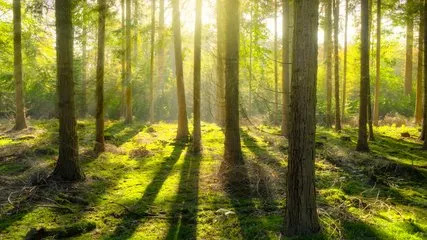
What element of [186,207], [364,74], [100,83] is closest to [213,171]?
[186,207]

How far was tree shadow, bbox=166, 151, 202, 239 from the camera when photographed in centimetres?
687

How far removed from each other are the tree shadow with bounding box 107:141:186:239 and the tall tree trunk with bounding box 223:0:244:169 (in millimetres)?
1860

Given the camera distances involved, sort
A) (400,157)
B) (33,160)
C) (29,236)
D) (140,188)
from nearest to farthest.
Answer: (29,236) < (140,188) < (33,160) < (400,157)

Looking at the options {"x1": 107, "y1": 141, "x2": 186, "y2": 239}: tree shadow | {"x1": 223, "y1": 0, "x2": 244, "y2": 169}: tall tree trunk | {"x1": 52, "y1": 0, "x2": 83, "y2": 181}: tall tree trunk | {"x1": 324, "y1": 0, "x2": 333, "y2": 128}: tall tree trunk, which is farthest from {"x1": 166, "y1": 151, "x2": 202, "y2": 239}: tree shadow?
{"x1": 324, "y1": 0, "x2": 333, "y2": 128}: tall tree trunk

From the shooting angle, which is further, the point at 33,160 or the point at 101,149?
the point at 101,149

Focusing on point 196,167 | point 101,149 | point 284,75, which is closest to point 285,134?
point 284,75

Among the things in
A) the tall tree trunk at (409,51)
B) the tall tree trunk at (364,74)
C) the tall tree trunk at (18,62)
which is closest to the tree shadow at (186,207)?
the tall tree trunk at (364,74)

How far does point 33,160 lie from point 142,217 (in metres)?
5.56

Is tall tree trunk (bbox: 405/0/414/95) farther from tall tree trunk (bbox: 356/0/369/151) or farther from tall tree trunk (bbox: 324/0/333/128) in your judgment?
tall tree trunk (bbox: 356/0/369/151)

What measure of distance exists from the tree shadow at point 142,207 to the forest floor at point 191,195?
0.06 ft

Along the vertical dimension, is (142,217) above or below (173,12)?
below

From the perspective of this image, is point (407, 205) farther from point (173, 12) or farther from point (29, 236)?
point (173, 12)

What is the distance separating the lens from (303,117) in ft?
19.4

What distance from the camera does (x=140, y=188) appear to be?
9.66 m
